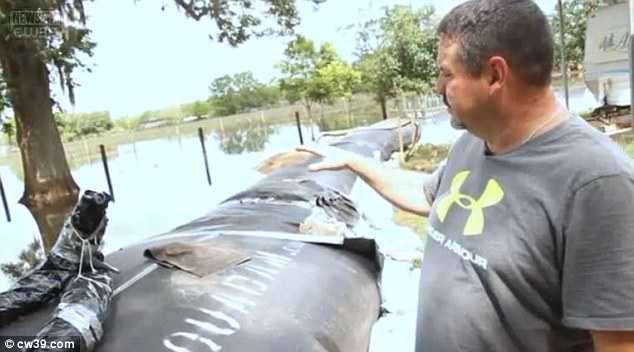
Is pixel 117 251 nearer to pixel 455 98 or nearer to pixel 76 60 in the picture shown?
pixel 76 60

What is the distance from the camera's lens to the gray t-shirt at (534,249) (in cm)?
44

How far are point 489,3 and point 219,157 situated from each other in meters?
1.71

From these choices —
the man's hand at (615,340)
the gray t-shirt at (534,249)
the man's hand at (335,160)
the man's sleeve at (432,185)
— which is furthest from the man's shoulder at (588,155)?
the man's hand at (335,160)

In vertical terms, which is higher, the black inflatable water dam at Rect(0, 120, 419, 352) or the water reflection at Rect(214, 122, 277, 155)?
the water reflection at Rect(214, 122, 277, 155)

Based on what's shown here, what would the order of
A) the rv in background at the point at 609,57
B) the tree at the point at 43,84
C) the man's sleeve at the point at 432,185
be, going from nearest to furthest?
the man's sleeve at the point at 432,185 < the tree at the point at 43,84 < the rv in background at the point at 609,57

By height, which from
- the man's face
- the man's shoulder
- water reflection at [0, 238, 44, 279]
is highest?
the man's face

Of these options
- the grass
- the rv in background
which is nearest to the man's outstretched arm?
the grass

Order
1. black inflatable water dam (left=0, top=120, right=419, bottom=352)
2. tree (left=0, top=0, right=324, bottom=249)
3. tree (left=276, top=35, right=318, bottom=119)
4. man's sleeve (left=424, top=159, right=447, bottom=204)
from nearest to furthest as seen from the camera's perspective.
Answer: man's sleeve (left=424, top=159, right=447, bottom=204) < black inflatable water dam (left=0, top=120, right=419, bottom=352) < tree (left=0, top=0, right=324, bottom=249) < tree (left=276, top=35, right=318, bottom=119)

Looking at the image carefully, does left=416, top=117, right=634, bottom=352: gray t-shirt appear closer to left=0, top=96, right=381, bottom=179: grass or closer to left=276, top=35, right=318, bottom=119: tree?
left=0, top=96, right=381, bottom=179: grass

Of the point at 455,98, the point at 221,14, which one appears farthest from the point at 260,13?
the point at 455,98

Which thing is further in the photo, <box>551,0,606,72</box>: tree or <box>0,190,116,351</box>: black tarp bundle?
<box>551,0,606,72</box>: tree

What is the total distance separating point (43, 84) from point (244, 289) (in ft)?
3.45

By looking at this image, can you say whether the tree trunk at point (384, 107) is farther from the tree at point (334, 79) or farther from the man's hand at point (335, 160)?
the man's hand at point (335, 160)

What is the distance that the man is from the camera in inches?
17.6
